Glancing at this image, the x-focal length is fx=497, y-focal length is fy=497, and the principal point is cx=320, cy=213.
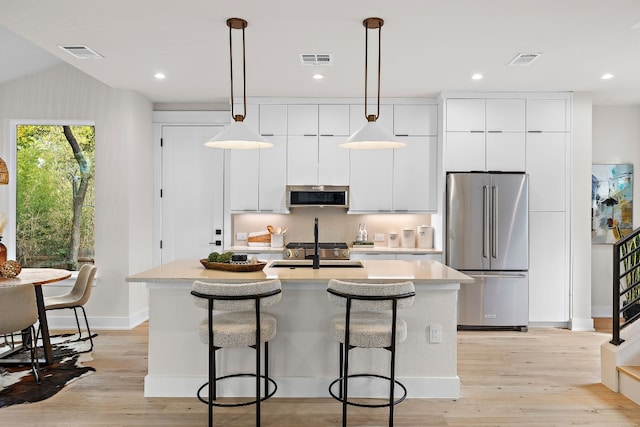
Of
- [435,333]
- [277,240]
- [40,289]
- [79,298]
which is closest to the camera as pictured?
[435,333]

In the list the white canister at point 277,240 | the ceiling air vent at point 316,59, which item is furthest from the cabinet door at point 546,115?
the white canister at point 277,240

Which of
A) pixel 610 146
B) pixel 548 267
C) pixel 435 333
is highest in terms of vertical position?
pixel 610 146

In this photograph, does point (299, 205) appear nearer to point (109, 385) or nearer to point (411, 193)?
point (411, 193)

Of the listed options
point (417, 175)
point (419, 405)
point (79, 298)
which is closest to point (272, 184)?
point (417, 175)

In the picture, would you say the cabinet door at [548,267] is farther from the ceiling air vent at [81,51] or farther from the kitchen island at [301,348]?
the ceiling air vent at [81,51]

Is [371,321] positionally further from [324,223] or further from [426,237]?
[324,223]

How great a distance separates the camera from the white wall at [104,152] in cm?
553

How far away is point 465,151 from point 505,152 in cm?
46

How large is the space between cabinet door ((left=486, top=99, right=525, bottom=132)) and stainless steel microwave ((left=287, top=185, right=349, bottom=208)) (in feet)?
6.13

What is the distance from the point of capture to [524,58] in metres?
4.42

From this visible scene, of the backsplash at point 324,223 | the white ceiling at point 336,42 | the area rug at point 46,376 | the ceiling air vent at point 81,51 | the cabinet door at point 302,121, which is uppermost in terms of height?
the white ceiling at point 336,42

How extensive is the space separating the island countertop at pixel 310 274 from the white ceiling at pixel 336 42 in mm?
1790

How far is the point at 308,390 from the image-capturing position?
3500mm

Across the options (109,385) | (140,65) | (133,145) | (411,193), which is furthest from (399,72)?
(109,385)
